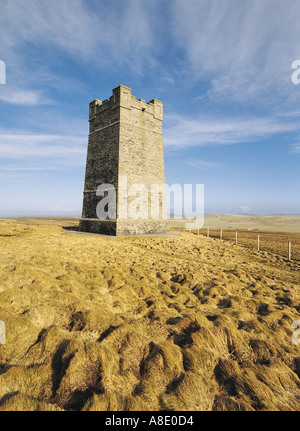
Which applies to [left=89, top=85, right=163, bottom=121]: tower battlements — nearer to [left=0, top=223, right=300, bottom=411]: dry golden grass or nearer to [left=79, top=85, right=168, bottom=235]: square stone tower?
[left=79, top=85, right=168, bottom=235]: square stone tower

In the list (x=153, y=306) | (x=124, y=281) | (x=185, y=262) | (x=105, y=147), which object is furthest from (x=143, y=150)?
(x=153, y=306)

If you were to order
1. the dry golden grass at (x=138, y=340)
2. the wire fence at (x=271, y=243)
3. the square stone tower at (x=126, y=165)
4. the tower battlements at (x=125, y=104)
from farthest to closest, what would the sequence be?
1. the tower battlements at (x=125, y=104)
2. the square stone tower at (x=126, y=165)
3. the wire fence at (x=271, y=243)
4. the dry golden grass at (x=138, y=340)

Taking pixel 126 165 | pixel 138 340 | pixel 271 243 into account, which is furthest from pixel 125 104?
pixel 271 243

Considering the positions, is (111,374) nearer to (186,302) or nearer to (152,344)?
(152,344)

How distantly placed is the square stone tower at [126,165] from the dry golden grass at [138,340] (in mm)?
7714

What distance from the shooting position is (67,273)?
5.57 m

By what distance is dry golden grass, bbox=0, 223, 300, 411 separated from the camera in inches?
95.7

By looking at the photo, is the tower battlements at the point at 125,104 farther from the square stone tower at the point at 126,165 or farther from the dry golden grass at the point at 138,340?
the dry golden grass at the point at 138,340

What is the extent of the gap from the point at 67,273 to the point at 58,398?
11.5ft

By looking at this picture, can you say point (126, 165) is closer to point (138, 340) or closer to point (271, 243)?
point (138, 340)

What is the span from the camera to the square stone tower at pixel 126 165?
13867mm

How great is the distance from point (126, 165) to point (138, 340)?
1209 centimetres

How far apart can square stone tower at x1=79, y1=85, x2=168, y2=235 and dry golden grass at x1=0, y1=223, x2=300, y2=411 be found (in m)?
7.71

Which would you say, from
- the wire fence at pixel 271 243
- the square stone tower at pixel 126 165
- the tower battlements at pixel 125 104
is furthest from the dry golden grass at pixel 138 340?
the tower battlements at pixel 125 104
